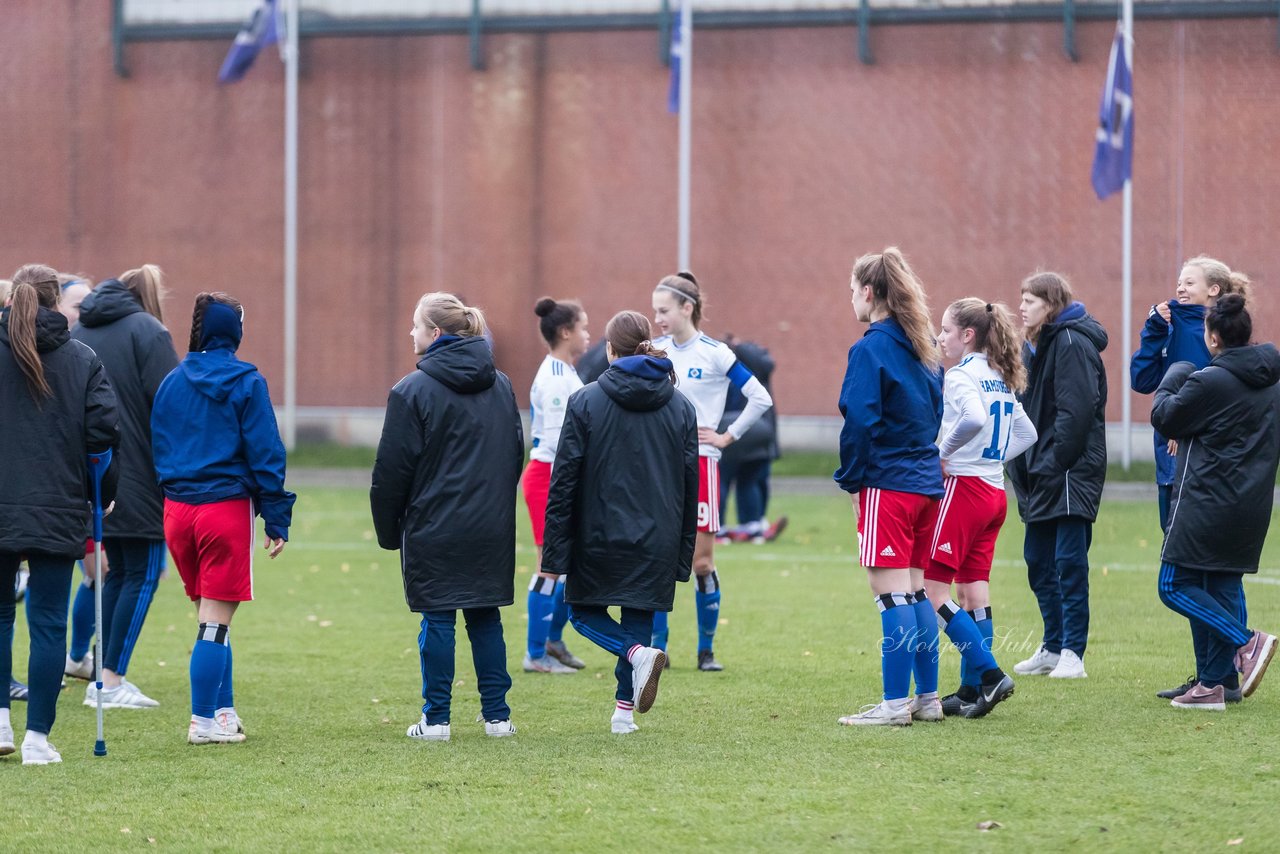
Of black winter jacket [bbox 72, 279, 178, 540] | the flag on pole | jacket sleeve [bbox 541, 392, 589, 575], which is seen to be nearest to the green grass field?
jacket sleeve [bbox 541, 392, 589, 575]

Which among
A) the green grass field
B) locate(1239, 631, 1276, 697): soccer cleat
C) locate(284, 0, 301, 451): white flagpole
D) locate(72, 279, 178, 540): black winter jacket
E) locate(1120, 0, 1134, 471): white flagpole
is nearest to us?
the green grass field

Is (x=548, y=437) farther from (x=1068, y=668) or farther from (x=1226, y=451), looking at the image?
(x=1226, y=451)

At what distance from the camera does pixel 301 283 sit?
104 feet

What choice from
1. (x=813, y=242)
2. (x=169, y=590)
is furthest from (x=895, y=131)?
(x=169, y=590)

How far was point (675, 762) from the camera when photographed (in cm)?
658

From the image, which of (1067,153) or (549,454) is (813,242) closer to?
(1067,153)

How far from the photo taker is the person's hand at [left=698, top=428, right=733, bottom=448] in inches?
345

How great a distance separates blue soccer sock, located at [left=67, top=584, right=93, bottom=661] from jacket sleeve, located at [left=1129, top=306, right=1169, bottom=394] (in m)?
5.55

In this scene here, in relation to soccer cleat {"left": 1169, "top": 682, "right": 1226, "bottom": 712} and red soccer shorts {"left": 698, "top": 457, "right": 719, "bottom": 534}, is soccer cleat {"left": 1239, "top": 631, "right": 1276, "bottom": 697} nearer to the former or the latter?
soccer cleat {"left": 1169, "top": 682, "right": 1226, "bottom": 712}

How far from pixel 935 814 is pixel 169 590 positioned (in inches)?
354

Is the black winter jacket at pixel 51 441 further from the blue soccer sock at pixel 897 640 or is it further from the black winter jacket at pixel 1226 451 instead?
the black winter jacket at pixel 1226 451

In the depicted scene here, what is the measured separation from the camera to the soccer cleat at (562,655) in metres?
9.30

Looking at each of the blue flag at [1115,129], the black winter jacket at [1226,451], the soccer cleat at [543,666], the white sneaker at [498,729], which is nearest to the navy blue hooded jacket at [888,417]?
the black winter jacket at [1226,451]

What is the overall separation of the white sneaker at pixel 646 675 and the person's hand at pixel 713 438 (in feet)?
6.14
